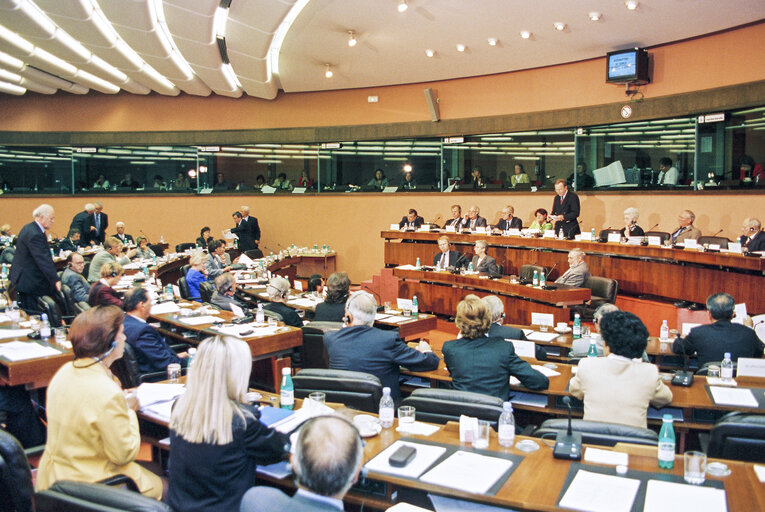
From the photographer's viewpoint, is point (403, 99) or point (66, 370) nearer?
point (66, 370)

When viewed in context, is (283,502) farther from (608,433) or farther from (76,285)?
(76,285)

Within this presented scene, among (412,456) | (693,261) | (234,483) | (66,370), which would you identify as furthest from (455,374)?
(693,261)

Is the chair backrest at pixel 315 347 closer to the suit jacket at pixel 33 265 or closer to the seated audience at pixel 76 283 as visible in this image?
the seated audience at pixel 76 283

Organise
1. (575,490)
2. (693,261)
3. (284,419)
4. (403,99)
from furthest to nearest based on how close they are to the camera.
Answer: (403,99) → (693,261) → (284,419) → (575,490)

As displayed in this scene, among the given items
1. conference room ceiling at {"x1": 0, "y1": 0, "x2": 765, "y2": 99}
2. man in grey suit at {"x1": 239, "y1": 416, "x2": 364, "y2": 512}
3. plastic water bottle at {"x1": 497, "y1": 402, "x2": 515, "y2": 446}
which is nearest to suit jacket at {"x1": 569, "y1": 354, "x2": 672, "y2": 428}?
plastic water bottle at {"x1": 497, "y1": 402, "x2": 515, "y2": 446}

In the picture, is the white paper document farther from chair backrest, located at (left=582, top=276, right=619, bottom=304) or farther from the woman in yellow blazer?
chair backrest, located at (left=582, top=276, right=619, bottom=304)

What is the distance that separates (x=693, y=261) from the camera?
6773 mm

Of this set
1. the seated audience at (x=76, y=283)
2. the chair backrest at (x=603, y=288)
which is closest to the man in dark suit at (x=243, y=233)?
the seated audience at (x=76, y=283)

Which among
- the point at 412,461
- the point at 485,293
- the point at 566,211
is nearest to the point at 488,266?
the point at 485,293

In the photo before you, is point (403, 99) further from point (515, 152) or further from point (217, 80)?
point (217, 80)

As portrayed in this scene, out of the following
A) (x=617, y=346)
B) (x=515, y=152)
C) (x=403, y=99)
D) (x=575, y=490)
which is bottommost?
(x=575, y=490)

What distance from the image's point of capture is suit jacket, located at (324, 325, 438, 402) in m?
3.70

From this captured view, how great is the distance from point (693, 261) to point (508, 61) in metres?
5.09

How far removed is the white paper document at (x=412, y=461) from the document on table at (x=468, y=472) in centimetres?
5
